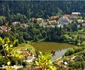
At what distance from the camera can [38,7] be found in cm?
3638

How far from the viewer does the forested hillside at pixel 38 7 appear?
34.8 meters

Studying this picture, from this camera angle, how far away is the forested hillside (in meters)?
34.8

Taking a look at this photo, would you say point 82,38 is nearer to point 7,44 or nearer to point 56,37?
point 56,37

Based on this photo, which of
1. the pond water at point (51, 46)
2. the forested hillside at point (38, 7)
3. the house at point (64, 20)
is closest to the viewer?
the pond water at point (51, 46)

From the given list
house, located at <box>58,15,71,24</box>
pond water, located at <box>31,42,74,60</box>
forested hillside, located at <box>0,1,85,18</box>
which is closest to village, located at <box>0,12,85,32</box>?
house, located at <box>58,15,71,24</box>

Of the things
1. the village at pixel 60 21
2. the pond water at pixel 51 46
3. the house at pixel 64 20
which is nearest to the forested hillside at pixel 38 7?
the village at pixel 60 21

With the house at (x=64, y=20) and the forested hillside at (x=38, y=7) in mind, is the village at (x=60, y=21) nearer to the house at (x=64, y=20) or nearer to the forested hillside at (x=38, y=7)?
the house at (x=64, y=20)

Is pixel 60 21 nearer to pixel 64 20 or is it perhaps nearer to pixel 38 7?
pixel 64 20

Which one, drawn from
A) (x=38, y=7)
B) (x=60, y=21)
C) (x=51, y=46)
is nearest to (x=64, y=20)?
(x=60, y=21)

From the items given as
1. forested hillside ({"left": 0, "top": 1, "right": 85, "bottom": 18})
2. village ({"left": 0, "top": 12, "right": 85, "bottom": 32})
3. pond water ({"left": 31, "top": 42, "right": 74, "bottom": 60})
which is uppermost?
forested hillside ({"left": 0, "top": 1, "right": 85, "bottom": 18})

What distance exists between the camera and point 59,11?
120 ft

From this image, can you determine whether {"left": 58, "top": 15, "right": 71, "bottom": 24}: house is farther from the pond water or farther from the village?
the pond water

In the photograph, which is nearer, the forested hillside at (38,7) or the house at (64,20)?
the house at (64,20)

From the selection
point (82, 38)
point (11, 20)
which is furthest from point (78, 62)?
point (11, 20)
